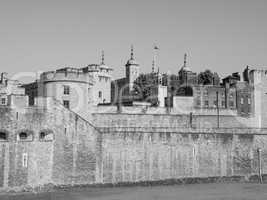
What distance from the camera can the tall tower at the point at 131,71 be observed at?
85.8 meters

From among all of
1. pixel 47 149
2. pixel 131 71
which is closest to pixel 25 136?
pixel 47 149

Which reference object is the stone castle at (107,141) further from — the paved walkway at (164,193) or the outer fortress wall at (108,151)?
the paved walkway at (164,193)

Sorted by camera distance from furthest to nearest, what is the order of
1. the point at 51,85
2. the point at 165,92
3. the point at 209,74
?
the point at 209,74 → the point at 165,92 → the point at 51,85

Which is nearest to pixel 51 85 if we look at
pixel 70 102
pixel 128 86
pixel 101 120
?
pixel 70 102

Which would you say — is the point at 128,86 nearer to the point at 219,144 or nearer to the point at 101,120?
the point at 101,120

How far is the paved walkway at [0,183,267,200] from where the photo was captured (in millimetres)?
35250

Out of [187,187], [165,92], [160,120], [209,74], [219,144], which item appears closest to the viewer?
[187,187]

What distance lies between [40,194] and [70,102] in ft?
43.1

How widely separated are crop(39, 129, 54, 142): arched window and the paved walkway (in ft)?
13.7

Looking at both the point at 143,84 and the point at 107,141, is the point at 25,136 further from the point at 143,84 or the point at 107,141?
the point at 143,84

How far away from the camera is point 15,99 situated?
36.8 meters

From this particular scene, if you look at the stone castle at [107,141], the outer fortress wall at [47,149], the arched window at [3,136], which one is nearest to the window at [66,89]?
the stone castle at [107,141]

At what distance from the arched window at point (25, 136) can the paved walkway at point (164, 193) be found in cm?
424

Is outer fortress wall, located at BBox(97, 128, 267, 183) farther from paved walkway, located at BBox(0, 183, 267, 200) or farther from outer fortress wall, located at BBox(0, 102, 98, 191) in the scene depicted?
outer fortress wall, located at BBox(0, 102, 98, 191)
